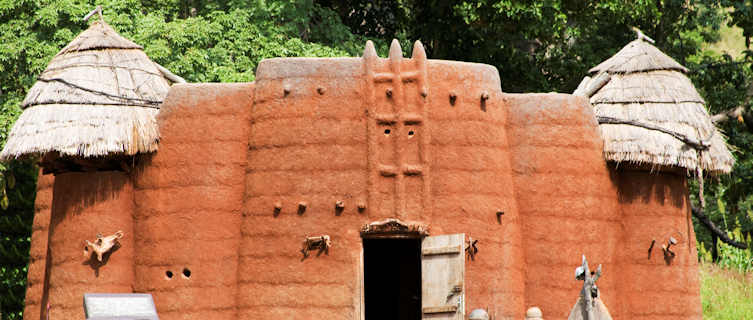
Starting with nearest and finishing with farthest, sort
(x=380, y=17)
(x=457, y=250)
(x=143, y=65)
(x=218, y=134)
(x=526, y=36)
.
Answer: (x=457, y=250) < (x=218, y=134) < (x=143, y=65) < (x=526, y=36) < (x=380, y=17)

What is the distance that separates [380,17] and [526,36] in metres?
4.74

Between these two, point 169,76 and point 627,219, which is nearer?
point 627,219

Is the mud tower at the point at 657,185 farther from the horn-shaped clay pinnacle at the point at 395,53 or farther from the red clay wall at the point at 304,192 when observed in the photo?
the red clay wall at the point at 304,192

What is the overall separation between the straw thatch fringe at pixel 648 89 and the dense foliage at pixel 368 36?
6.59m

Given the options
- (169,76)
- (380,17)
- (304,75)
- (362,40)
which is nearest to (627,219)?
(304,75)

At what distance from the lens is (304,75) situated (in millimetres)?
14016

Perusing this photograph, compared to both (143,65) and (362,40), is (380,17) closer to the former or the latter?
(362,40)

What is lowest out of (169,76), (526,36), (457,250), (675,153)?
(457,250)

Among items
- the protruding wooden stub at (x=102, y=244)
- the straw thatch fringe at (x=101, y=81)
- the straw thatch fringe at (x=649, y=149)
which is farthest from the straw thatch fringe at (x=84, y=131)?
the straw thatch fringe at (x=649, y=149)

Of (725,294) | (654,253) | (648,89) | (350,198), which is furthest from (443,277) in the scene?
(725,294)

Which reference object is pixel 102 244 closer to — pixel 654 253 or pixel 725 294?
pixel 654 253

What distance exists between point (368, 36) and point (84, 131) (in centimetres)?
1294

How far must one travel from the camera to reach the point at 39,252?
1595 cm

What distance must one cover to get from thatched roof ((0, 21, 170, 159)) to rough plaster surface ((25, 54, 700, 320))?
0.41 metres
